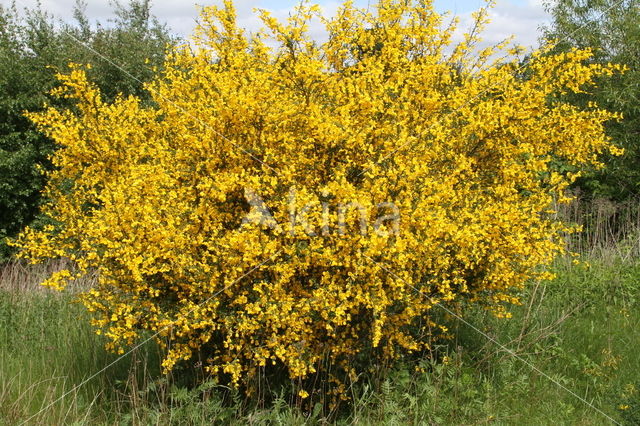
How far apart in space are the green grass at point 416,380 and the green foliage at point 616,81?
5.77 meters

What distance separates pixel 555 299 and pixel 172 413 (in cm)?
365

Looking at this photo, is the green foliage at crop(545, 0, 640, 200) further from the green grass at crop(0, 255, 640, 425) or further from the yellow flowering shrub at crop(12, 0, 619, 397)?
the yellow flowering shrub at crop(12, 0, 619, 397)

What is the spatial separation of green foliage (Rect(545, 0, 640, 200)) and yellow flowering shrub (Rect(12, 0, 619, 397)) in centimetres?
711

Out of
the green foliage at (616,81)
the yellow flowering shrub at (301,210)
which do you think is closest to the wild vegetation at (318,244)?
the yellow flowering shrub at (301,210)

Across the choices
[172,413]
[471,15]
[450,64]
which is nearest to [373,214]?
[172,413]

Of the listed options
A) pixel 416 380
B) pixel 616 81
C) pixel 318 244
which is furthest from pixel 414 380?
pixel 616 81

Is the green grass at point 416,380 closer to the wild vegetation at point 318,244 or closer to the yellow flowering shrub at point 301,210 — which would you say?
the wild vegetation at point 318,244

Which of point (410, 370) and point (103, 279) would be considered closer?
point (103, 279)

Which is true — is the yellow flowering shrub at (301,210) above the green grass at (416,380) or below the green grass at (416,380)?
above

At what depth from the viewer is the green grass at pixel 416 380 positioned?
342 centimetres

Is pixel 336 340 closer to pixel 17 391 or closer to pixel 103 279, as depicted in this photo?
pixel 103 279

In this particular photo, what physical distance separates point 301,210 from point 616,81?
9510mm

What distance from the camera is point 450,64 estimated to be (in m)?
4.69

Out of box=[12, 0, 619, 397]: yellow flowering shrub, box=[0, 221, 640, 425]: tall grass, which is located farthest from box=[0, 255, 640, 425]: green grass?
box=[12, 0, 619, 397]: yellow flowering shrub
